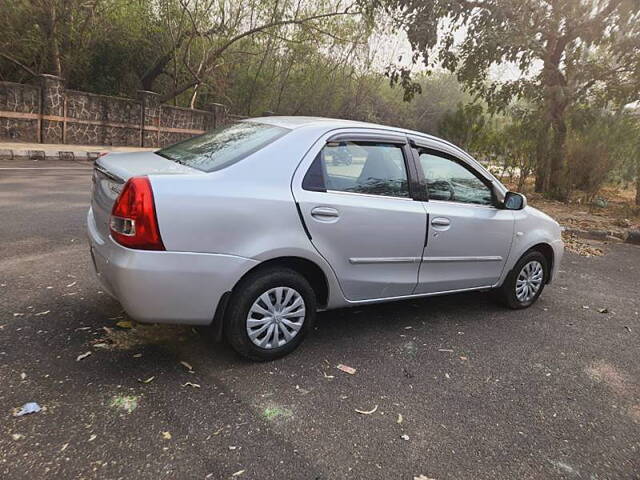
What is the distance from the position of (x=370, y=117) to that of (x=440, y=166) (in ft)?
93.3

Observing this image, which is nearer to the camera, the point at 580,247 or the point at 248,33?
the point at 580,247

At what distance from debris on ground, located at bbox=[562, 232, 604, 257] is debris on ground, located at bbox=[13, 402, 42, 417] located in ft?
24.8

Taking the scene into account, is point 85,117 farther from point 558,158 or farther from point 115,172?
point 115,172

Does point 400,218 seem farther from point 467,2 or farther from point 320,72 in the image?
point 320,72

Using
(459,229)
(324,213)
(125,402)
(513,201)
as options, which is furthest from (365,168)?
(125,402)

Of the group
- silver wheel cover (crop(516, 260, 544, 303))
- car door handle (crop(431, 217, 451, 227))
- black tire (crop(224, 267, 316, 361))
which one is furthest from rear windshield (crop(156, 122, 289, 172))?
silver wheel cover (crop(516, 260, 544, 303))

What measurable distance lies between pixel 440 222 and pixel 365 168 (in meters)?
0.77

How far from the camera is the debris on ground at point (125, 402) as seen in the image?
2522 mm

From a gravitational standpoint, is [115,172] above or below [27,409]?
above

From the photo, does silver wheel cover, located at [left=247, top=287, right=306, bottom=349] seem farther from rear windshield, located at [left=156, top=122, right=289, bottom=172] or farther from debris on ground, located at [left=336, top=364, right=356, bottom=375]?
rear windshield, located at [left=156, top=122, right=289, bottom=172]

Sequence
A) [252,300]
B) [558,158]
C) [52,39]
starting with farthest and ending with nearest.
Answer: [52,39]
[558,158]
[252,300]

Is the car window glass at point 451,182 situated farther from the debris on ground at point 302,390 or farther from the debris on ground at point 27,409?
the debris on ground at point 27,409

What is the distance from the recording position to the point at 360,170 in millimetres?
3469

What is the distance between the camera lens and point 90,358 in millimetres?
2975
